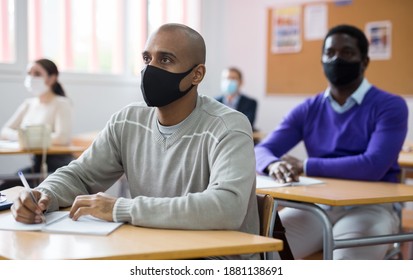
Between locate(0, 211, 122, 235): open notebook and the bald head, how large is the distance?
23.3 inches

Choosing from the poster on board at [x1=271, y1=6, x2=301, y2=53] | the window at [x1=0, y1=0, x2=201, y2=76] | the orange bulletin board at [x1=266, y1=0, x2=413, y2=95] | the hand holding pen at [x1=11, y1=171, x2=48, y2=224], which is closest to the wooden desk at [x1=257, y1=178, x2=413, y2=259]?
the hand holding pen at [x1=11, y1=171, x2=48, y2=224]

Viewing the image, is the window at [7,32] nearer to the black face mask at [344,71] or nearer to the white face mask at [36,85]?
the white face mask at [36,85]

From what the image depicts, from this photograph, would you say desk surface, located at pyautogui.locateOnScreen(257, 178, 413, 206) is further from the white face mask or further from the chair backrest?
the white face mask

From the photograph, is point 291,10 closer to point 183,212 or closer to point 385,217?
point 385,217

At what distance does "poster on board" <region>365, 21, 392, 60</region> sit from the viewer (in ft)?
18.3

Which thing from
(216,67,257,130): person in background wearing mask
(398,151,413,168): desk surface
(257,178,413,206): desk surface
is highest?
(216,67,257,130): person in background wearing mask

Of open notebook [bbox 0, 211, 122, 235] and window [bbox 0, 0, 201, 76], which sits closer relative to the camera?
open notebook [bbox 0, 211, 122, 235]

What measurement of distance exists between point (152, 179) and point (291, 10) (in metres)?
4.98

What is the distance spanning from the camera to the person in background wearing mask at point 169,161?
4.66 ft

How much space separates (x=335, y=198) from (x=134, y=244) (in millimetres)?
904

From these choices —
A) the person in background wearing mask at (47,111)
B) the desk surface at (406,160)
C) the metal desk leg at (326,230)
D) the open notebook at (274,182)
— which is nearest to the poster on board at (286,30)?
the person in background wearing mask at (47,111)

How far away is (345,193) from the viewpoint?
2.03m

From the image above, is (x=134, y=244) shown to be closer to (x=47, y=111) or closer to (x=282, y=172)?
(x=282, y=172)

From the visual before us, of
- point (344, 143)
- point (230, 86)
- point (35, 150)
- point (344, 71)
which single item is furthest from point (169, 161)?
point (230, 86)
